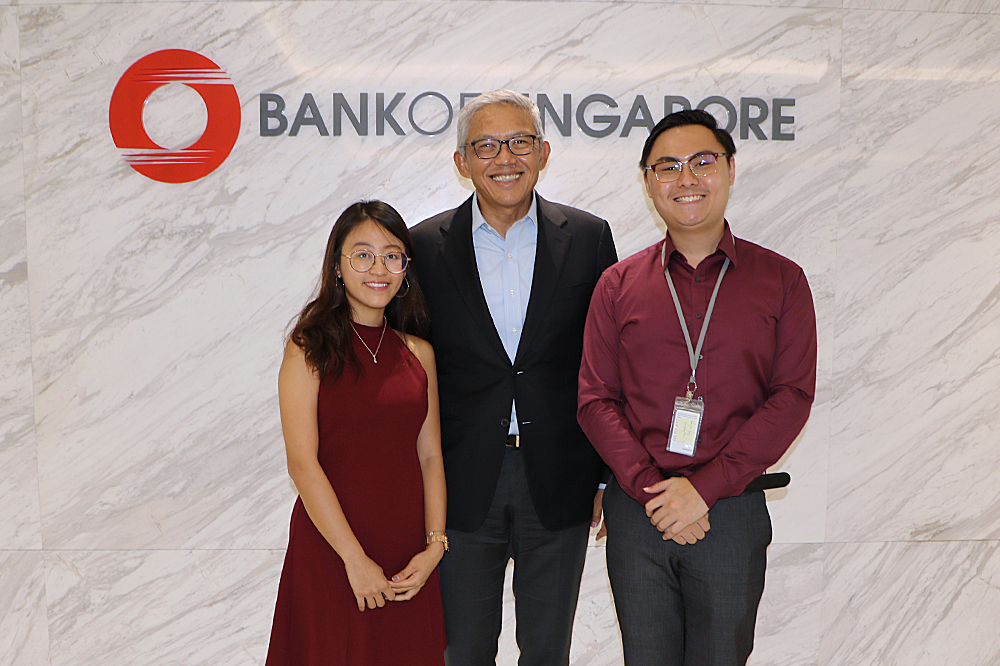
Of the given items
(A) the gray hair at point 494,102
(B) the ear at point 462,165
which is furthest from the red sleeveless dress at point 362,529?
(A) the gray hair at point 494,102

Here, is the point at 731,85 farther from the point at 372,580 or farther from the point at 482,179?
the point at 372,580

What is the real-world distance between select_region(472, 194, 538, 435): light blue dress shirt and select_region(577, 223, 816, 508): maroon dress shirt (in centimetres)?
35

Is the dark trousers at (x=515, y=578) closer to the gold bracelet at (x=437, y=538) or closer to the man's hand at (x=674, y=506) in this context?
the gold bracelet at (x=437, y=538)

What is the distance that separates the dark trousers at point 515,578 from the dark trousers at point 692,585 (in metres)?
0.27

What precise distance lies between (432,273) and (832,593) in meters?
2.37

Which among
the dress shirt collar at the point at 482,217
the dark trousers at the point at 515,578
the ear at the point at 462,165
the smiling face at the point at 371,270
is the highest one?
the ear at the point at 462,165

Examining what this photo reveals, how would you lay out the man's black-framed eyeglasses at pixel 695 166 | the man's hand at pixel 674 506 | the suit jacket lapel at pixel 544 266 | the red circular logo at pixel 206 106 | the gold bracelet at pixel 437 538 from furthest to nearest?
1. the red circular logo at pixel 206 106
2. the suit jacket lapel at pixel 544 266
3. the gold bracelet at pixel 437 538
4. the man's black-framed eyeglasses at pixel 695 166
5. the man's hand at pixel 674 506

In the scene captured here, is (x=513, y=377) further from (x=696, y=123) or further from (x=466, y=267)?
(x=696, y=123)

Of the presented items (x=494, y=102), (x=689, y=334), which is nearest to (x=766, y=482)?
(x=689, y=334)

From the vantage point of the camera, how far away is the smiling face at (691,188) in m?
1.90

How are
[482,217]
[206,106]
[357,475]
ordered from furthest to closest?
1. [206,106]
2. [482,217]
3. [357,475]

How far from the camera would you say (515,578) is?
90.2 inches

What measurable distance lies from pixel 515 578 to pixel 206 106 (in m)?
2.26

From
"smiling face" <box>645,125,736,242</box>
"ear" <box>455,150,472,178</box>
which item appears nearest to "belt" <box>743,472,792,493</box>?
"smiling face" <box>645,125,736,242</box>
